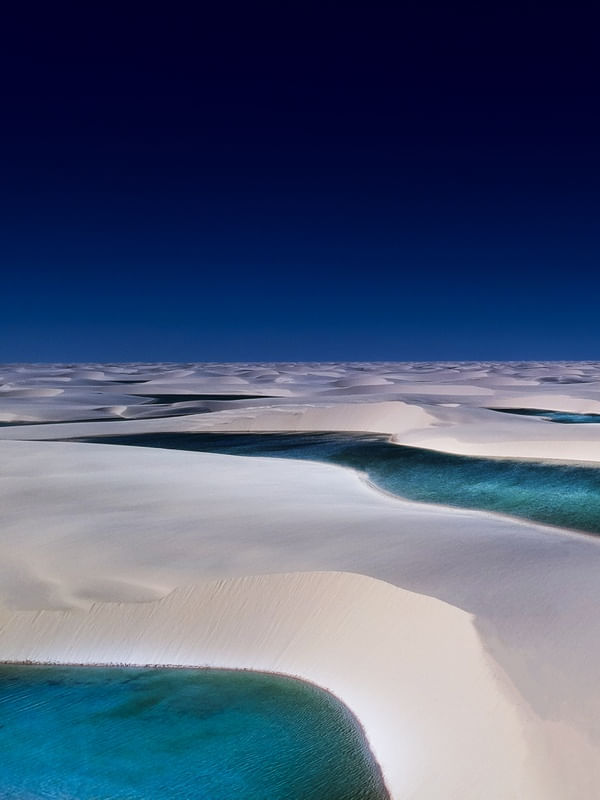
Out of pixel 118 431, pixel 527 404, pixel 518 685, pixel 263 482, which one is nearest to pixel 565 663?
pixel 518 685

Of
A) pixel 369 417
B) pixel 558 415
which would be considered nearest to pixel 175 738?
pixel 369 417

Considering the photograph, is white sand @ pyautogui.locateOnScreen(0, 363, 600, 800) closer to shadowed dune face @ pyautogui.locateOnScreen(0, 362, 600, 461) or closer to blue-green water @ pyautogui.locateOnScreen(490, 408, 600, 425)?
shadowed dune face @ pyautogui.locateOnScreen(0, 362, 600, 461)

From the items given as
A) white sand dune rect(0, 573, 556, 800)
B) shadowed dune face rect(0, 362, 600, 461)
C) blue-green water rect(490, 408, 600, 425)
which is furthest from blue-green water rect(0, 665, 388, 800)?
blue-green water rect(490, 408, 600, 425)

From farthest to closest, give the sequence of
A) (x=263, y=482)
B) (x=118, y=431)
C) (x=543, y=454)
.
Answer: (x=118, y=431)
(x=543, y=454)
(x=263, y=482)

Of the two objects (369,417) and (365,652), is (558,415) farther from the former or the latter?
(365,652)

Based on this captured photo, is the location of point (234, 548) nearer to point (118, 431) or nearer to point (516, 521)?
point (516, 521)

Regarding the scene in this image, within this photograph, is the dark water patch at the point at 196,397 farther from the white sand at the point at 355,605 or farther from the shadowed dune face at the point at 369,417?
the white sand at the point at 355,605

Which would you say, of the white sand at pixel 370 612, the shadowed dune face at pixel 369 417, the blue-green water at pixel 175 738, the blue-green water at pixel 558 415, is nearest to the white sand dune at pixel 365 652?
the white sand at pixel 370 612
